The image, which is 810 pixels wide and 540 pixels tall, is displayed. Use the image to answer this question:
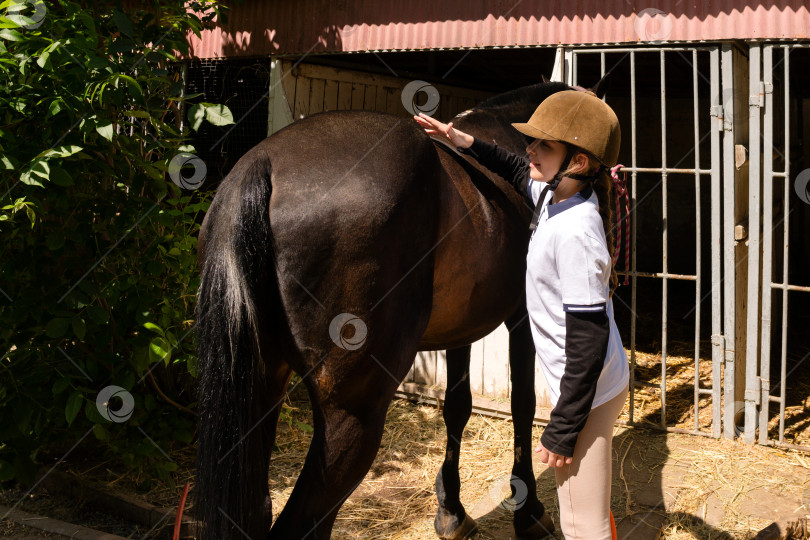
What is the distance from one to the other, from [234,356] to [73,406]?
1290 mm

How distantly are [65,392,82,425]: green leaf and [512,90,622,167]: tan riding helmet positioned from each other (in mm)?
2295

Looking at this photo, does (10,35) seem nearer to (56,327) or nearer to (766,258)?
(56,327)

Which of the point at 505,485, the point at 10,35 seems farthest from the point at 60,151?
the point at 505,485

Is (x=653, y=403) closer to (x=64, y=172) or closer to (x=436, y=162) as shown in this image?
(x=436, y=162)

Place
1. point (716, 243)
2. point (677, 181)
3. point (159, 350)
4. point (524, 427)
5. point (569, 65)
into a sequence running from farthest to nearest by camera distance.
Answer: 1. point (677, 181)
2. point (569, 65)
3. point (716, 243)
4. point (524, 427)
5. point (159, 350)

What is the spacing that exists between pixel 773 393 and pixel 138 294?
181 inches

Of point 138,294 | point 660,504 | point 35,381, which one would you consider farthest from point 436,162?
point 660,504

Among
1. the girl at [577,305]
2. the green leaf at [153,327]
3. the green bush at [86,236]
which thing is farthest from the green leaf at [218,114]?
the girl at [577,305]

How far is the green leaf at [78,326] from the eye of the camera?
3.12 metres

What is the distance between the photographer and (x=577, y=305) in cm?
203

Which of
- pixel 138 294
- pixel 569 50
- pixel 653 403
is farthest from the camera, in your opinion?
pixel 653 403

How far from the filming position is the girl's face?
2.21m

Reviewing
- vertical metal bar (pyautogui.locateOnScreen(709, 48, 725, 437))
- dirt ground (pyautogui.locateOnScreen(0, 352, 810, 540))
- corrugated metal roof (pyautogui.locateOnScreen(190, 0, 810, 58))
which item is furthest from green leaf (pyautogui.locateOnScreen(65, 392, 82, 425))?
vertical metal bar (pyautogui.locateOnScreen(709, 48, 725, 437))

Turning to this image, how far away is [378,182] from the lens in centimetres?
247
